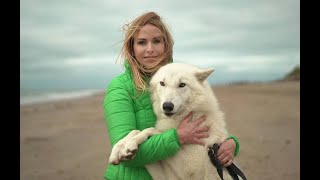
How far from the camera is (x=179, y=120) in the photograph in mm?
4324

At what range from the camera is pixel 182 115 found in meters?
4.31

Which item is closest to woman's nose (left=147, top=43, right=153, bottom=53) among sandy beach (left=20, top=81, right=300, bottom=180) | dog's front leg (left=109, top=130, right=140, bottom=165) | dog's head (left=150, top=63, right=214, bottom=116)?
dog's head (left=150, top=63, right=214, bottom=116)

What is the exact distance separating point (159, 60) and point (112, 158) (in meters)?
1.22

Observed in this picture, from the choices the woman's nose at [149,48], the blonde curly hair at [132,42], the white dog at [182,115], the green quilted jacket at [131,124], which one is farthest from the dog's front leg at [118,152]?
the woman's nose at [149,48]

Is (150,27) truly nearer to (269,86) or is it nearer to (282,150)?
(282,150)

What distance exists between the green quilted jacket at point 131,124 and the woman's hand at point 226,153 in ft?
1.61

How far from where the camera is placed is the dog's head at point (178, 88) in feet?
13.5

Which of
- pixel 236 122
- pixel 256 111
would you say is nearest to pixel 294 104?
pixel 256 111

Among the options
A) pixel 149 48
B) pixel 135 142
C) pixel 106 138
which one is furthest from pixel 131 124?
pixel 106 138

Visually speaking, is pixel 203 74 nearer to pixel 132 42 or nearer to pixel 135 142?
pixel 132 42

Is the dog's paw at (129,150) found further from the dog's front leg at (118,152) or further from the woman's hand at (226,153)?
the woman's hand at (226,153)

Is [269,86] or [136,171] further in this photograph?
[269,86]

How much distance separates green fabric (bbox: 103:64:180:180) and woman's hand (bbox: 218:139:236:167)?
491 millimetres

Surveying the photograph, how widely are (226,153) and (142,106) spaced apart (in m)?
0.92
